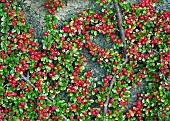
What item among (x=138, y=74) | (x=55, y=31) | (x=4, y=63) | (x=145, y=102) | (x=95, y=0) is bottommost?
(x=145, y=102)

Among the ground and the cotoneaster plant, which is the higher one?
the ground

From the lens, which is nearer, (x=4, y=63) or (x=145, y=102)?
(x=4, y=63)

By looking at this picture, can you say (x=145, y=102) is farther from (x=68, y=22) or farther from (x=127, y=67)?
(x=68, y=22)

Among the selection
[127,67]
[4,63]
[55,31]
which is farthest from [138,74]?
[4,63]

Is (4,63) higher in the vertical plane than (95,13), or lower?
lower

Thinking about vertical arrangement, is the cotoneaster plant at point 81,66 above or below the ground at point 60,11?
below

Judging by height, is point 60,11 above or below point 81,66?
above
